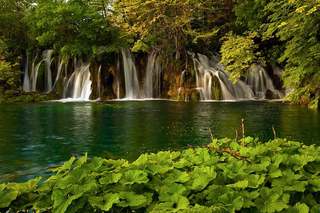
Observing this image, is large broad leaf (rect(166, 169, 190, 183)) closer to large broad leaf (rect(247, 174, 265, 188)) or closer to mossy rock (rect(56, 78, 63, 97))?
large broad leaf (rect(247, 174, 265, 188))

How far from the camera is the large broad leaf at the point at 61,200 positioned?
2.13 metres

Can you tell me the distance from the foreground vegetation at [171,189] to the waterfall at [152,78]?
1153 inches

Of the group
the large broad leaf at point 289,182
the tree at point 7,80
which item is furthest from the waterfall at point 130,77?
the large broad leaf at point 289,182

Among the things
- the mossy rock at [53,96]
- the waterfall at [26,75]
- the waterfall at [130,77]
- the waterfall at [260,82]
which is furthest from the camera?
the waterfall at [26,75]

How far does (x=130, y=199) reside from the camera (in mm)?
2262

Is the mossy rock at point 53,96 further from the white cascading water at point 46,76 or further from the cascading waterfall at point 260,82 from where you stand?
the cascading waterfall at point 260,82

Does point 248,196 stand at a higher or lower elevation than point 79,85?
lower

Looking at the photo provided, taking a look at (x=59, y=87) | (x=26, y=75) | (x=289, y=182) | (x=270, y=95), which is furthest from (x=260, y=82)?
(x=289, y=182)

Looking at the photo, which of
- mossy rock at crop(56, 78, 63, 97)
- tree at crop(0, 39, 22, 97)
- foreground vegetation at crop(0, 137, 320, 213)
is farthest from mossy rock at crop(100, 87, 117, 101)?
foreground vegetation at crop(0, 137, 320, 213)

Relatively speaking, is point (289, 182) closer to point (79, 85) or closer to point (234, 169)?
point (234, 169)

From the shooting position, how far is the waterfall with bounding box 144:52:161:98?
1267 inches

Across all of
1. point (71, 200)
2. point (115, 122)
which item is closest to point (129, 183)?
point (71, 200)

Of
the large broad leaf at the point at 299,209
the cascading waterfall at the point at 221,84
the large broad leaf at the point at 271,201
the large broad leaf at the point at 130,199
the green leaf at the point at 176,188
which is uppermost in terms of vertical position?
the cascading waterfall at the point at 221,84

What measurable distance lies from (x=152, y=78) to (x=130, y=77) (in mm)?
2490
